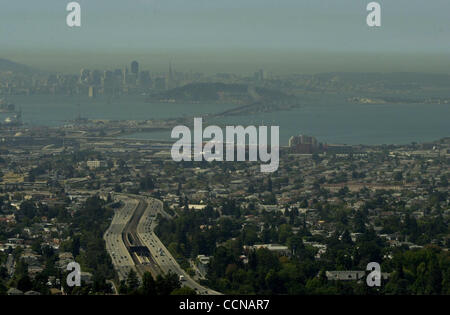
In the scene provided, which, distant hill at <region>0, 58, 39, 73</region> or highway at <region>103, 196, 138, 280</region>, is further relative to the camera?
distant hill at <region>0, 58, 39, 73</region>

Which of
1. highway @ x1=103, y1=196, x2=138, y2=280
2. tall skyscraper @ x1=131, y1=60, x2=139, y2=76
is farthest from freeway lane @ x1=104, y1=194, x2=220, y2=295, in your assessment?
tall skyscraper @ x1=131, y1=60, x2=139, y2=76

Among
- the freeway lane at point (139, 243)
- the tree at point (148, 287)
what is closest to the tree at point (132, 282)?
A: the tree at point (148, 287)

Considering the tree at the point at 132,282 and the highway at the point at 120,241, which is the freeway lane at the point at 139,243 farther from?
the tree at the point at 132,282

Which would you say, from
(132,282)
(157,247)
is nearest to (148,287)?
(132,282)

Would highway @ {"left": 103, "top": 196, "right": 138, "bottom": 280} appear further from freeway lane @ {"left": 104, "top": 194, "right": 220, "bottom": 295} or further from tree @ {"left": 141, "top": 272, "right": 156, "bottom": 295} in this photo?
tree @ {"left": 141, "top": 272, "right": 156, "bottom": 295}

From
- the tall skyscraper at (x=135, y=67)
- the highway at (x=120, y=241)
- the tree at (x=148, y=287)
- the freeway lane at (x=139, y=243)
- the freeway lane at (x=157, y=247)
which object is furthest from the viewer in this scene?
the tall skyscraper at (x=135, y=67)

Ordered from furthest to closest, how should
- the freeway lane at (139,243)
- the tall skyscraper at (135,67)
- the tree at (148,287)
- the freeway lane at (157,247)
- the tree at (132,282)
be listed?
the tall skyscraper at (135,67) < the freeway lane at (139,243) < the freeway lane at (157,247) < the tree at (132,282) < the tree at (148,287)

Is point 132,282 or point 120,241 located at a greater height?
point 132,282

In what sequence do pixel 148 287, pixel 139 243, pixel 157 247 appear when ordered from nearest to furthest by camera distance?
pixel 148 287, pixel 157 247, pixel 139 243

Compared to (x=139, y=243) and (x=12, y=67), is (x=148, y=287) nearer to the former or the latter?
(x=139, y=243)

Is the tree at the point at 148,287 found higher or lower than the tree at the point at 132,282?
higher
